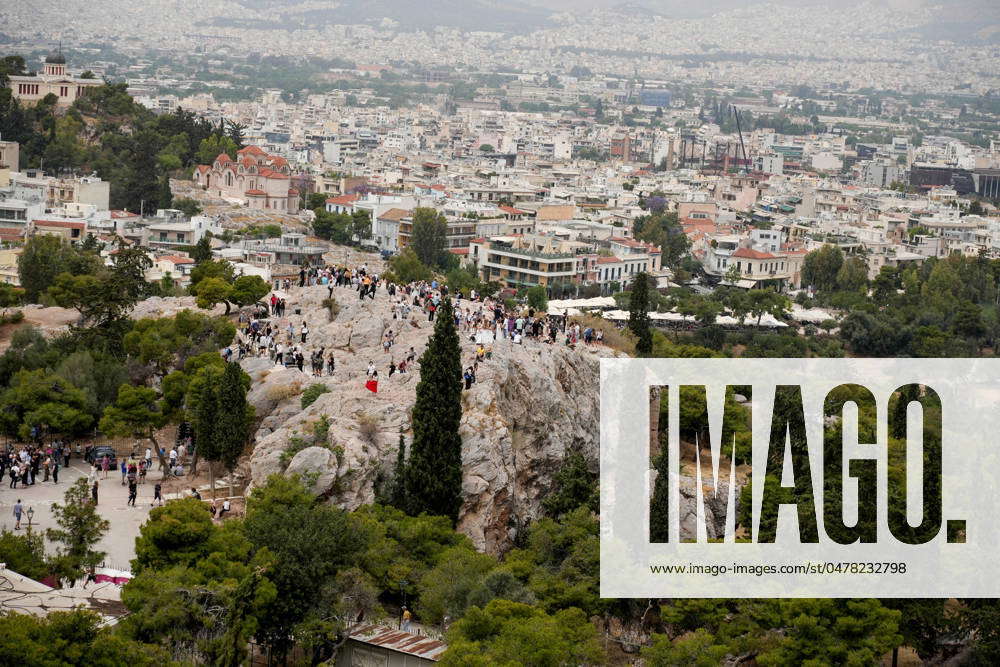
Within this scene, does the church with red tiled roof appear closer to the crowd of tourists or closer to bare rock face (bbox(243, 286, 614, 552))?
the crowd of tourists

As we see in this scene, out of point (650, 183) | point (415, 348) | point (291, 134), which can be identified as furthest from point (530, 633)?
point (291, 134)

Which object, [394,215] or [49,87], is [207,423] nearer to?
[394,215]

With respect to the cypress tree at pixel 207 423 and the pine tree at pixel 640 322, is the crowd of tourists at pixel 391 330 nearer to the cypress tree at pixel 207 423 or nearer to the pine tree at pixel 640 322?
the pine tree at pixel 640 322

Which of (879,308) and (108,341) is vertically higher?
(108,341)

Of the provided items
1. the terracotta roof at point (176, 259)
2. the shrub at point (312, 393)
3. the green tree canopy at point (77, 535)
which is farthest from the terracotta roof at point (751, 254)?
the green tree canopy at point (77, 535)

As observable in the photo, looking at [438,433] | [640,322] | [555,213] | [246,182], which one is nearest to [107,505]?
[438,433]

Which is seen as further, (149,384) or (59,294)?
(59,294)

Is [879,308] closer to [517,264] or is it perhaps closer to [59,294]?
[517,264]

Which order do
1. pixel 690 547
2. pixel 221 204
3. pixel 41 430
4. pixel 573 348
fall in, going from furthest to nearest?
pixel 221 204 < pixel 573 348 < pixel 41 430 < pixel 690 547
